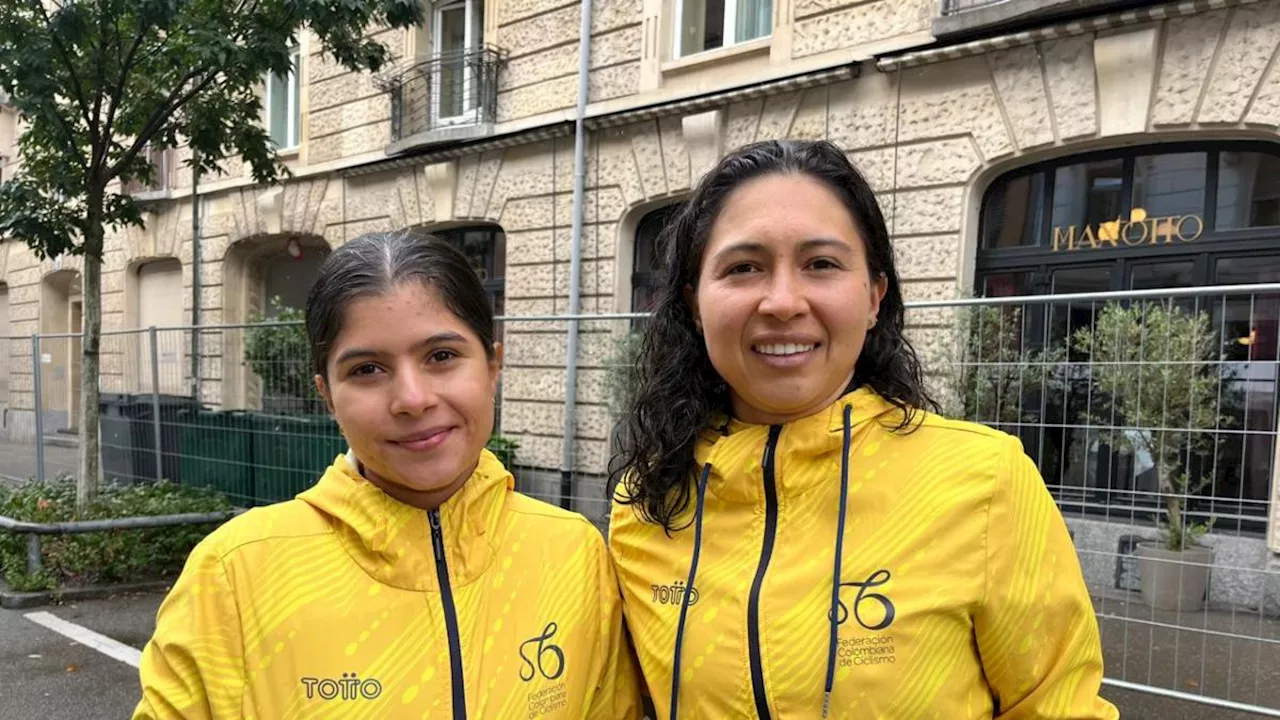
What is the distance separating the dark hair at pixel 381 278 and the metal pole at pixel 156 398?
683 centimetres

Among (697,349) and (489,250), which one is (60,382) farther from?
(697,349)

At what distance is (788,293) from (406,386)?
659 mm

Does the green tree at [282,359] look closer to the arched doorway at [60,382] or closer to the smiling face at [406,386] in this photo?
the arched doorway at [60,382]

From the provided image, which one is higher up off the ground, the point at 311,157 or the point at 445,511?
the point at 311,157

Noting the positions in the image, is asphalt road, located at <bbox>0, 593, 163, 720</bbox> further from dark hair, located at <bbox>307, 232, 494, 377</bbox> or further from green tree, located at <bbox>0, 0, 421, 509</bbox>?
dark hair, located at <bbox>307, 232, 494, 377</bbox>

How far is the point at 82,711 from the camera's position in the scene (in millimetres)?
3881

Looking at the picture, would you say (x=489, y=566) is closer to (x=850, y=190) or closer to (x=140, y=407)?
(x=850, y=190)

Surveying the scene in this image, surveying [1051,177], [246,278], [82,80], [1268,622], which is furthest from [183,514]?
[246,278]

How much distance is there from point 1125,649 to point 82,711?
478 cm

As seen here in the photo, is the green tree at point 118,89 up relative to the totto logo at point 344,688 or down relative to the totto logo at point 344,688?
→ up

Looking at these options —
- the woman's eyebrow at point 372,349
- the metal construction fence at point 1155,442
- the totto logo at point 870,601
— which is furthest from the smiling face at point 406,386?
the metal construction fence at point 1155,442

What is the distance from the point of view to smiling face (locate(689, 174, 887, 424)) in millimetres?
1391

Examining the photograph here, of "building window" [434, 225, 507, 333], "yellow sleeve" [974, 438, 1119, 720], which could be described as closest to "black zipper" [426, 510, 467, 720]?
"yellow sleeve" [974, 438, 1119, 720]

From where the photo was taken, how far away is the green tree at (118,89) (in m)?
5.51
